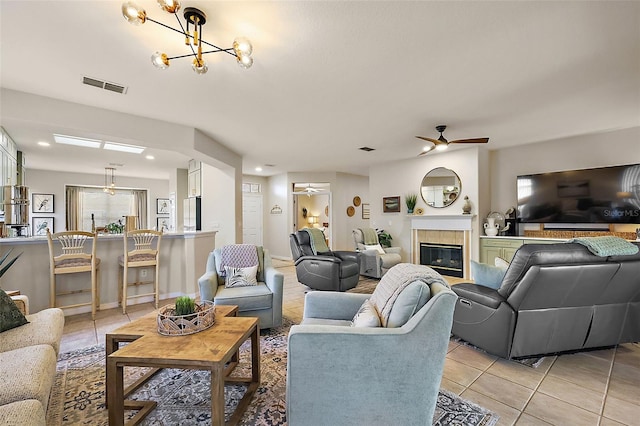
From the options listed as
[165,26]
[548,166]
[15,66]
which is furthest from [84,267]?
[548,166]

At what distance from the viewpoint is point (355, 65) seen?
2480 millimetres

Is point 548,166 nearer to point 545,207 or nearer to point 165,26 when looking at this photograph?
point 545,207

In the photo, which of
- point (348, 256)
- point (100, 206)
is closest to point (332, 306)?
point (348, 256)

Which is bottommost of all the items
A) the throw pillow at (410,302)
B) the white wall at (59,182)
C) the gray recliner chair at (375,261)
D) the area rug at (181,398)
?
the area rug at (181,398)

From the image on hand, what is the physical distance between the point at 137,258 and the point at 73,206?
20.9 ft

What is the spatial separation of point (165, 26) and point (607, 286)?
12.0ft

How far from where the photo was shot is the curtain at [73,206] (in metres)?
8.08

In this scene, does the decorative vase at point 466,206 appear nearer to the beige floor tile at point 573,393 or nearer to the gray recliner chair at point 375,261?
the gray recliner chair at point 375,261

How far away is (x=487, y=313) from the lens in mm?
2328

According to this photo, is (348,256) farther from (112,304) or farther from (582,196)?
(582,196)

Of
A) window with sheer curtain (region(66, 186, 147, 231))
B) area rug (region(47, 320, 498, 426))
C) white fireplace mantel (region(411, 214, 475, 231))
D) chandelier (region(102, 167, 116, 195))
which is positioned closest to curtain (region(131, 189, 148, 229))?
window with sheer curtain (region(66, 186, 147, 231))

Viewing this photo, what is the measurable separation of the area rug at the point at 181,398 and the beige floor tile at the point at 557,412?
299mm

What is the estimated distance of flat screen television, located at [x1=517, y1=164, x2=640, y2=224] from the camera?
4.25m

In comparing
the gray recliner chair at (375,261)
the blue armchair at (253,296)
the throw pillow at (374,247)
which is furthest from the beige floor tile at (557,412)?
the throw pillow at (374,247)
